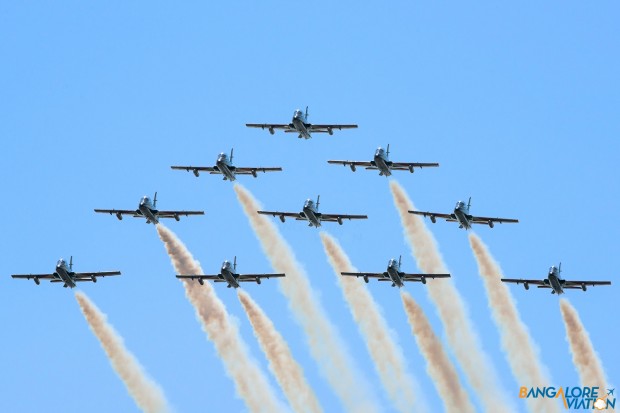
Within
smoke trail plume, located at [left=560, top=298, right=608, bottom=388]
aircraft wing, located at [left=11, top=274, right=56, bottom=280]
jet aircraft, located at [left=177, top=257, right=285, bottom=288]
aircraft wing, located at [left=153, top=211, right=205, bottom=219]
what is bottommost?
smoke trail plume, located at [left=560, top=298, right=608, bottom=388]

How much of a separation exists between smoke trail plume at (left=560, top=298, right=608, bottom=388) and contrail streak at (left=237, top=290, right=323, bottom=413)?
28556 mm

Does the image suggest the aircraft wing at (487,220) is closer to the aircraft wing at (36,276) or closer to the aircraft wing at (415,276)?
the aircraft wing at (415,276)

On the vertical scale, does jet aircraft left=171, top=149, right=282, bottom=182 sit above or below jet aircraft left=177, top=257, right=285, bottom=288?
above

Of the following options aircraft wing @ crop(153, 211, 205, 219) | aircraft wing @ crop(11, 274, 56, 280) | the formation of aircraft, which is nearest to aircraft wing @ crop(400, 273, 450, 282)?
the formation of aircraft

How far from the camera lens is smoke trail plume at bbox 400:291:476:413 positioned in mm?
181750

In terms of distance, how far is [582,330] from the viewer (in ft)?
609

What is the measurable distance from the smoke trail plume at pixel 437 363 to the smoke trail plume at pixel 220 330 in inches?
717

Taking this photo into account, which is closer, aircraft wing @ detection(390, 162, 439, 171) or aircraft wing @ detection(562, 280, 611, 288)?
aircraft wing @ detection(562, 280, 611, 288)

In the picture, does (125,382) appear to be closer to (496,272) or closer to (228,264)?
(228,264)

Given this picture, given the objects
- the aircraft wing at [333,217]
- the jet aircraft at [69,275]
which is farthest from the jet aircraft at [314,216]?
the jet aircraft at [69,275]

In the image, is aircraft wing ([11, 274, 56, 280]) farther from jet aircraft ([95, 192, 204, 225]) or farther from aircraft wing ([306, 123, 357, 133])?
aircraft wing ([306, 123, 357, 133])

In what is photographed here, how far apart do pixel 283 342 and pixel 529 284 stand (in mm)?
28158

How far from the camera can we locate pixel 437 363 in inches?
7377

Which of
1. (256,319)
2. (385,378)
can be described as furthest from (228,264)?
(385,378)
